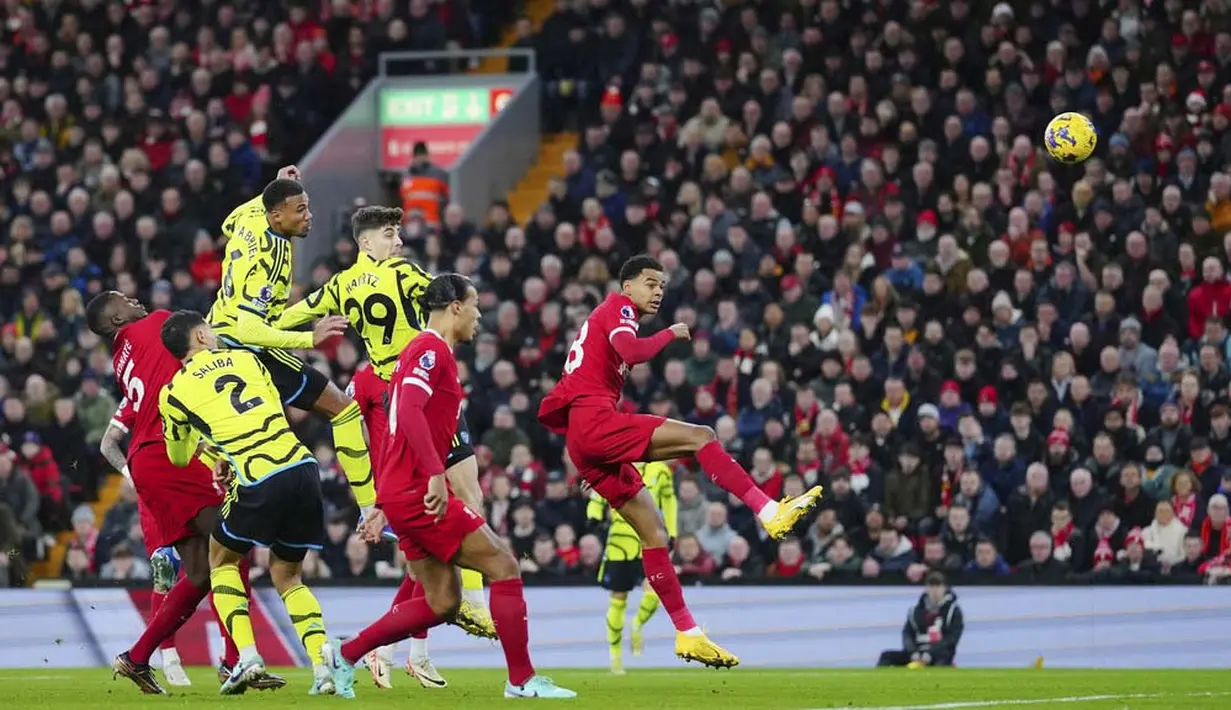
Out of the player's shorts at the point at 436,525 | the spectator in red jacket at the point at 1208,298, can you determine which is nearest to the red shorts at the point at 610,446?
the player's shorts at the point at 436,525

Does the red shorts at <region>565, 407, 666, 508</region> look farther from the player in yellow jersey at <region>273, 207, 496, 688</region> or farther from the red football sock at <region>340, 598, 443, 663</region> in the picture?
the red football sock at <region>340, 598, 443, 663</region>

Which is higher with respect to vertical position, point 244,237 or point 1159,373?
point 244,237

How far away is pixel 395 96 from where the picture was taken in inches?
1081

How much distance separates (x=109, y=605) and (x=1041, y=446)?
28.5ft

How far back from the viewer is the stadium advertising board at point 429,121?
27453mm

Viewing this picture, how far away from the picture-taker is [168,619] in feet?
41.0

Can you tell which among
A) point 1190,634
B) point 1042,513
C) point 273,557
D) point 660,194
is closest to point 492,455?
point 660,194

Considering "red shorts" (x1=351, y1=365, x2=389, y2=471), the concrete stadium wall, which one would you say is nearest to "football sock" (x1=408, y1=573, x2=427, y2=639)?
"red shorts" (x1=351, y1=365, x2=389, y2=471)

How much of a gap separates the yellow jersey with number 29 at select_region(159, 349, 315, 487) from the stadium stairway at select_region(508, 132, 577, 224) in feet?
49.5

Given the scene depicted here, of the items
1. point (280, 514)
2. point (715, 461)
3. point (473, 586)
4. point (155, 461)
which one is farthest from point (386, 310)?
point (715, 461)

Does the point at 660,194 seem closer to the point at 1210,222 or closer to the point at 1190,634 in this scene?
the point at 1210,222

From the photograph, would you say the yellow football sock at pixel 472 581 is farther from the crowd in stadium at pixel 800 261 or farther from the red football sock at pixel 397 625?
the crowd in stadium at pixel 800 261

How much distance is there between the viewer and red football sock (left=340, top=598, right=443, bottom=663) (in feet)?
36.1

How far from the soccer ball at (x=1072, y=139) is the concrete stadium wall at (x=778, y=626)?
4086 mm
